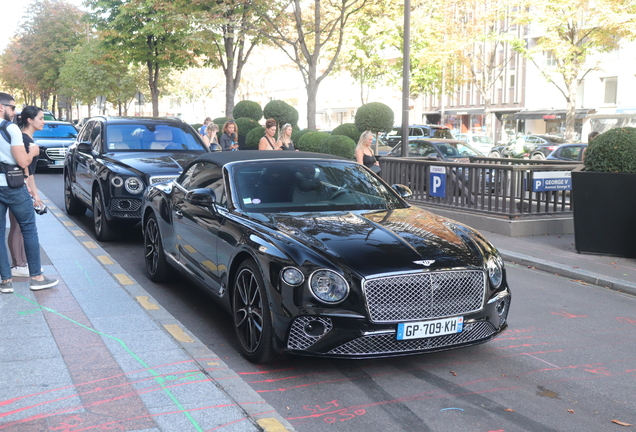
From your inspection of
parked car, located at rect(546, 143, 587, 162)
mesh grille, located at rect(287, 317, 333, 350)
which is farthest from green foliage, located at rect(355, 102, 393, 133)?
mesh grille, located at rect(287, 317, 333, 350)

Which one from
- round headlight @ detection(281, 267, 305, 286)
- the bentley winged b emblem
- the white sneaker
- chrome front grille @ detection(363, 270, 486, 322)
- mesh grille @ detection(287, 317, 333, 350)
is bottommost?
the white sneaker

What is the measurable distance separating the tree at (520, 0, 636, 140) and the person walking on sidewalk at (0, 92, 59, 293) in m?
31.1

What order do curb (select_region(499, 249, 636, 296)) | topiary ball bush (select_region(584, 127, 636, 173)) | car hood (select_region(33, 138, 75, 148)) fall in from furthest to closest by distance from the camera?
car hood (select_region(33, 138, 75, 148)) < topiary ball bush (select_region(584, 127, 636, 173)) < curb (select_region(499, 249, 636, 296))

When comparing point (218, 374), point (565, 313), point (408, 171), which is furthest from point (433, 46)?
point (218, 374)

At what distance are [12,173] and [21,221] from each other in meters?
0.48

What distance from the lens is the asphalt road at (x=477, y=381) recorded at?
13.9 ft

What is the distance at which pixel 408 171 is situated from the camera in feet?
46.6

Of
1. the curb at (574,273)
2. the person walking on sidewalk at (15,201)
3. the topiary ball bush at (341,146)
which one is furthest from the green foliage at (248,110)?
the person walking on sidewalk at (15,201)

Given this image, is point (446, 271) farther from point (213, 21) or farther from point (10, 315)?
point (213, 21)

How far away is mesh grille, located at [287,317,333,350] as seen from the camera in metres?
4.66

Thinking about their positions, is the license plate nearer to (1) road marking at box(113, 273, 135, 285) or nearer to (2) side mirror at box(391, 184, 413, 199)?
(2) side mirror at box(391, 184, 413, 199)

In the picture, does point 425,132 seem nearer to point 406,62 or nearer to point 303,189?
point 406,62

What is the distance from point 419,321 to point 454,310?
12.2 inches

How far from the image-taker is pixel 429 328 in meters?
4.75
